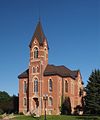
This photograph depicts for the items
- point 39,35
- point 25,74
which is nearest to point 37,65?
point 25,74

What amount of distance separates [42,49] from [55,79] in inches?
288

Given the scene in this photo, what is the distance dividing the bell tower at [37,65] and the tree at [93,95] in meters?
10.5

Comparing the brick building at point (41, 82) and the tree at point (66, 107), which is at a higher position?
the brick building at point (41, 82)

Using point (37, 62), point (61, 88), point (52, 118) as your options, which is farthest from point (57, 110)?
point (52, 118)

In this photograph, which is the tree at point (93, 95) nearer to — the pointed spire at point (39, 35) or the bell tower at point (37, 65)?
the bell tower at point (37, 65)

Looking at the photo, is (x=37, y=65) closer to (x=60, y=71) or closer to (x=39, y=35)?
(x=60, y=71)

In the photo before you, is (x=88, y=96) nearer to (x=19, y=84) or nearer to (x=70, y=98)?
(x=70, y=98)

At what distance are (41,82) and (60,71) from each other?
6.19 metres

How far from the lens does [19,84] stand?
77.1 meters

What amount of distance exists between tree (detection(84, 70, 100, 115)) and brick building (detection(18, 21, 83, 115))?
23.1 ft

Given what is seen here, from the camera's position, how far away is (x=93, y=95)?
67375mm

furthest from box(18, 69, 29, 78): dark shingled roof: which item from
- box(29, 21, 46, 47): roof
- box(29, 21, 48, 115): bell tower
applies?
box(29, 21, 46, 47): roof

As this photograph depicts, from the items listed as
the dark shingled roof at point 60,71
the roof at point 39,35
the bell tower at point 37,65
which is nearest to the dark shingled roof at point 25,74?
the bell tower at point 37,65

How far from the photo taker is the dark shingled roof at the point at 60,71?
73.3 metres
